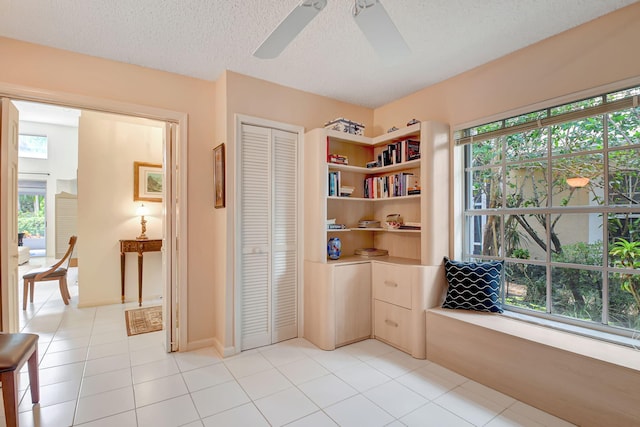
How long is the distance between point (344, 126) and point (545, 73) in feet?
5.49

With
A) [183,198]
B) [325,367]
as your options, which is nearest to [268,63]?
[183,198]

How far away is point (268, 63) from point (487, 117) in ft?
→ 6.32

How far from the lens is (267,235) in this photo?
113 inches

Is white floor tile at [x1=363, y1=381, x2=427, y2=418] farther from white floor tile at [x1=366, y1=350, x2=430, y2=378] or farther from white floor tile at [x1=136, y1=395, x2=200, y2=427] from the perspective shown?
white floor tile at [x1=136, y1=395, x2=200, y2=427]

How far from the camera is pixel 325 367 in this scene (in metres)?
2.43


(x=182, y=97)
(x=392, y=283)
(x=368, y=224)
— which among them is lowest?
(x=392, y=283)

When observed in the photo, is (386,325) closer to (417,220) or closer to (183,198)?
(417,220)

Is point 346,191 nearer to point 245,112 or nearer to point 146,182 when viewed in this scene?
point 245,112

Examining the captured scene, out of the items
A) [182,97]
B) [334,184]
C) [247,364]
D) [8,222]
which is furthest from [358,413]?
[182,97]

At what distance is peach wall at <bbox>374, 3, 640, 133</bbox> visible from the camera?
74.1 inches

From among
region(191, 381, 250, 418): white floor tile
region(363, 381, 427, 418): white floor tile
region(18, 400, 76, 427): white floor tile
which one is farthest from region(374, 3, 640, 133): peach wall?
region(18, 400, 76, 427): white floor tile

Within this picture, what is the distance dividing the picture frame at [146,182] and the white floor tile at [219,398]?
332 centimetres

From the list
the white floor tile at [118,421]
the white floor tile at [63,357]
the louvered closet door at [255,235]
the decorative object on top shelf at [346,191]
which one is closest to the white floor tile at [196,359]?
the louvered closet door at [255,235]

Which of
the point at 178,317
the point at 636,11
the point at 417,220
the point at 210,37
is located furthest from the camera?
the point at 417,220
